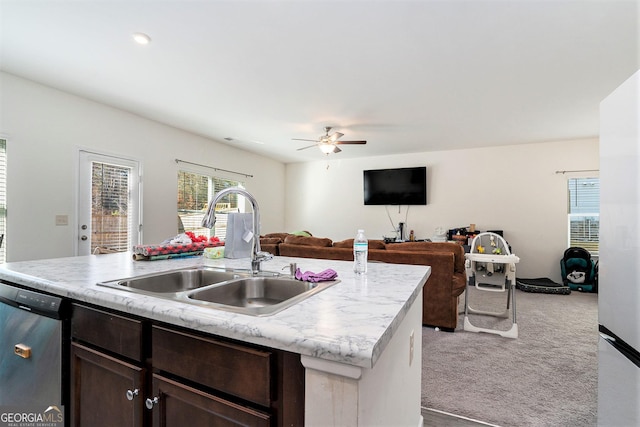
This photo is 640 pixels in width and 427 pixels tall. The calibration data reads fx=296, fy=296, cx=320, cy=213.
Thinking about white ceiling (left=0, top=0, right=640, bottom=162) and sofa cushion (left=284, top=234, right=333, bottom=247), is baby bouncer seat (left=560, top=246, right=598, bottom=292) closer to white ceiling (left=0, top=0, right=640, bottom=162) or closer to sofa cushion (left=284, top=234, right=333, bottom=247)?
white ceiling (left=0, top=0, right=640, bottom=162)

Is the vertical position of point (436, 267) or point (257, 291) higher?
point (257, 291)

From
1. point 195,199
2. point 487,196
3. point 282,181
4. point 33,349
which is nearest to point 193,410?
point 33,349

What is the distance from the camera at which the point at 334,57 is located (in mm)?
2592

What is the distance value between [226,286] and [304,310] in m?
0.50

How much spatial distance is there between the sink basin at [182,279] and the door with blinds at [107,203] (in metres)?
2.68

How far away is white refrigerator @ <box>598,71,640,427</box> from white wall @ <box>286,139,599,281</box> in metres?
4.83

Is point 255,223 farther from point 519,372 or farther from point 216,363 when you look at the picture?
point 519,372

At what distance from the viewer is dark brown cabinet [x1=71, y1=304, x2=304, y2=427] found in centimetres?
73

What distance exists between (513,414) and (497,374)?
0.47m

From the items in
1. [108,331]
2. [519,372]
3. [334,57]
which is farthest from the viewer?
[334,57]

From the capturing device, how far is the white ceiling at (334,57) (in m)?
2.02

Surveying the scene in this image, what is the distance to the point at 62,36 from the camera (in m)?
2.32

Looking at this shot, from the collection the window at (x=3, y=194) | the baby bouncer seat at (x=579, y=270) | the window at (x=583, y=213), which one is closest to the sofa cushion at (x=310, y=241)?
the window at (x=3, y=194)

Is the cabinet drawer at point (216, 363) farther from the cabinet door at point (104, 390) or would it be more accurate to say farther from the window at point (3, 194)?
the window at point (3, 194)
